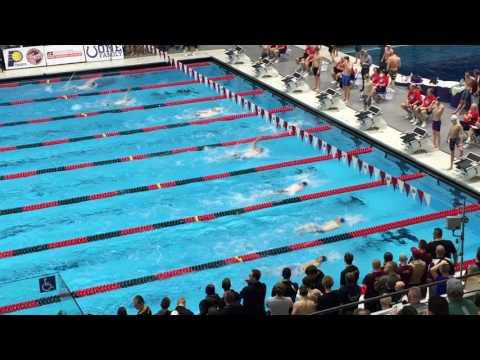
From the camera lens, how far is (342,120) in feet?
47.7

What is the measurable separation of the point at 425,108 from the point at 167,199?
4.76 meters

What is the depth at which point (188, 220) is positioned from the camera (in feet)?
37.1

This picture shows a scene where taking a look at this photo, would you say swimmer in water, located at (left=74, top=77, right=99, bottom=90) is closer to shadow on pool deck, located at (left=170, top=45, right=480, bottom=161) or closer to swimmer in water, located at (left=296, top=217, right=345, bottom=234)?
shadow on pool deck, located at (left=170, top=45, right=480, bottom=161)

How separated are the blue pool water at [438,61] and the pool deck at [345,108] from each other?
1.69 meters

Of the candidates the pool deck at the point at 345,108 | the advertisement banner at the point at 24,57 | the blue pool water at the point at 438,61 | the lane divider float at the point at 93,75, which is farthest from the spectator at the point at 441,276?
the advertisement banner at the point at 24,57

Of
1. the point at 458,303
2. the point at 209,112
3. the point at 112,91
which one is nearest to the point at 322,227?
the point at 458,303

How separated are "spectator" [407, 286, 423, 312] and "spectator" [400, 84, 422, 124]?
7.30 metres

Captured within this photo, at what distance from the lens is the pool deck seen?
1245 centimetres

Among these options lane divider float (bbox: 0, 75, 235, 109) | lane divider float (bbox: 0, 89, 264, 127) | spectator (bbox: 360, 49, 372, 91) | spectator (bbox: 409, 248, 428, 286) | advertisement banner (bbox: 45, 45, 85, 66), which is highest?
advertisement banner (bbox: 45, 45, 85, 66)

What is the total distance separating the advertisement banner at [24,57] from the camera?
18.7 m

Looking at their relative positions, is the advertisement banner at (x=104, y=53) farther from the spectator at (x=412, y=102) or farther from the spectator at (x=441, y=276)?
the spectator at (x=441, y=276)

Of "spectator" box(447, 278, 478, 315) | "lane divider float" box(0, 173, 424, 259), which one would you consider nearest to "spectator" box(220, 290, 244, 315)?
"spectator" box(447, 278, 478, 315)

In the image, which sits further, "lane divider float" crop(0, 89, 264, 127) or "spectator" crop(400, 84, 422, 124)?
"lane divider float" crop(0, 89, 264, 127)

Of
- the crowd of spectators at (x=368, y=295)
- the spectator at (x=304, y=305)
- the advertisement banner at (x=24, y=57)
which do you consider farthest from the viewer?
the advertisement banner at (x=24, y=57)
